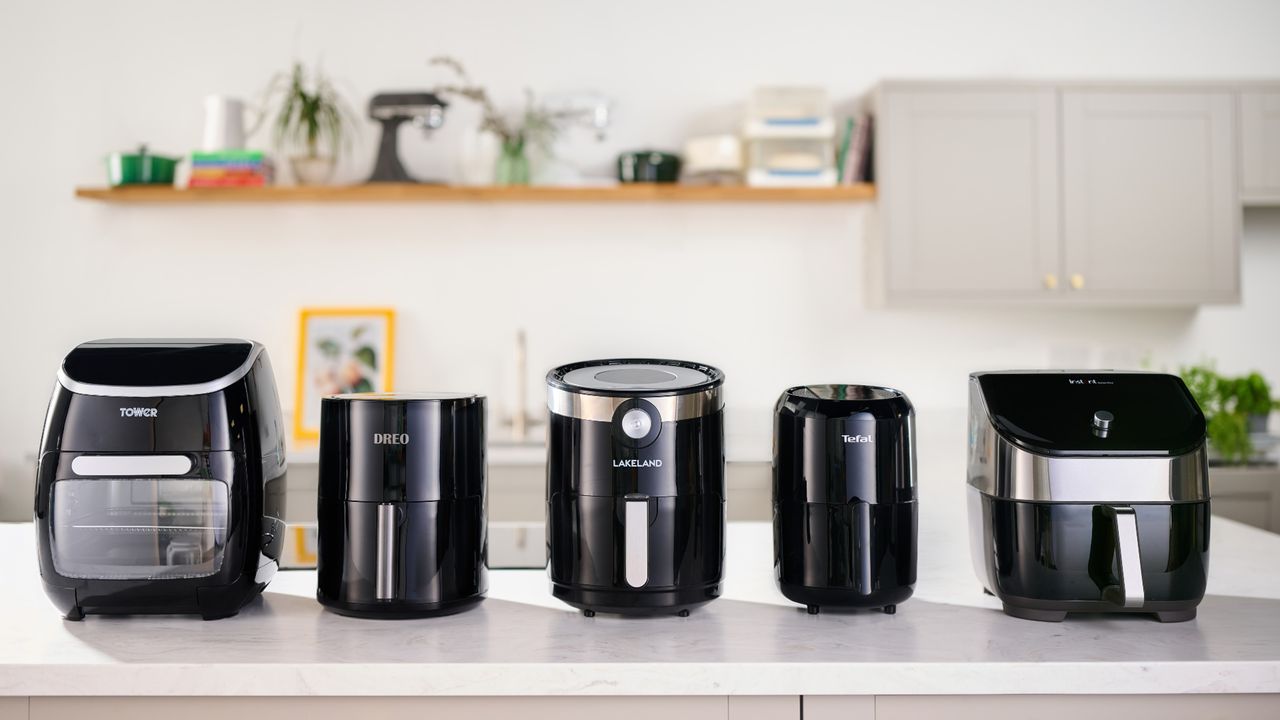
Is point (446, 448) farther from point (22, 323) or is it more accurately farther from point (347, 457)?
point (22, 323)

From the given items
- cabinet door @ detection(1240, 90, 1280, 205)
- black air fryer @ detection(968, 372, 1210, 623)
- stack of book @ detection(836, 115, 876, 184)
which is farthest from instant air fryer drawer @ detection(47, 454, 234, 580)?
cabinet door @ detection(1240, 90, 1280, 205)

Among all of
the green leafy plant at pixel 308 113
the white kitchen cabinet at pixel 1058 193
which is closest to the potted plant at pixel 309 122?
the green leafy plant at pixel 308 113

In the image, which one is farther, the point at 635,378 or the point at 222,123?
the point at 222,123

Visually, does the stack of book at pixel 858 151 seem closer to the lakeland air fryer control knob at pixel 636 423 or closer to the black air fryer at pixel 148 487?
the lakeland air fryer control knob at pixel 636 423

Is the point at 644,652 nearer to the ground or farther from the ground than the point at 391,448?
nearer to the ground

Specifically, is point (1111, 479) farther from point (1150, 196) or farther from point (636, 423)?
point (1150, 196)

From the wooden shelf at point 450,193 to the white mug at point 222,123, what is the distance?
6.9 inches

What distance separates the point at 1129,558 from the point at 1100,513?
2.1 inches

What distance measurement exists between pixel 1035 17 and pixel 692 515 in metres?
3.31

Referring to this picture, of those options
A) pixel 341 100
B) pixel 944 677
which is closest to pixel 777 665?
pixel 944 677

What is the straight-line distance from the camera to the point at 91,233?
3.67 m

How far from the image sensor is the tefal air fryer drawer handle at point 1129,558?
41.1 inches

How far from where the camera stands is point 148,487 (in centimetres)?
112

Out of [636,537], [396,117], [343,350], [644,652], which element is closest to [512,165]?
[396,117]
